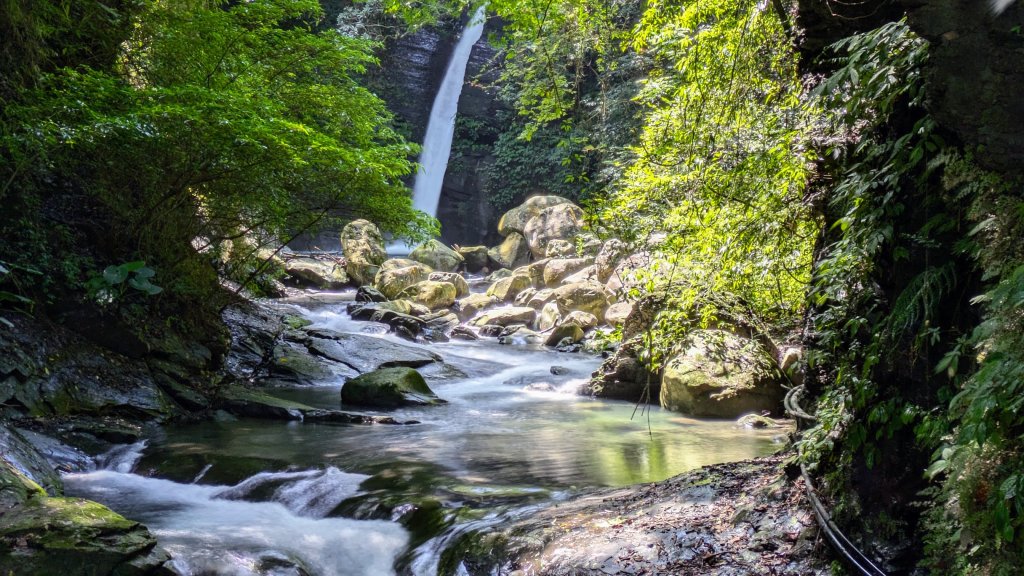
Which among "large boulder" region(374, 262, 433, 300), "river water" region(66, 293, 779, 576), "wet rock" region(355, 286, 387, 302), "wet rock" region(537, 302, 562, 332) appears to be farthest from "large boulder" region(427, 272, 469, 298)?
"river water" region(66, 293, 779, 576)

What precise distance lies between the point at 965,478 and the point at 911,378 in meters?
0.73

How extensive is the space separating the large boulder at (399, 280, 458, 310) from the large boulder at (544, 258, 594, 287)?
2.86 meters

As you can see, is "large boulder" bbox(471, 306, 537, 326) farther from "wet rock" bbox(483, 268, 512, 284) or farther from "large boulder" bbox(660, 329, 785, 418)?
"large boulder" bbox(660, 329, 785, 418)

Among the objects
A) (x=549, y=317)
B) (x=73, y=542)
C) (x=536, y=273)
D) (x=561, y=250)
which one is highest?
(x=561, y=250)

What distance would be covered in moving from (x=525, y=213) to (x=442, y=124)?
7.56 meters

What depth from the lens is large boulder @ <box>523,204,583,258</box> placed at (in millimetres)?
23500

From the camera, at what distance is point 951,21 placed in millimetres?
2602

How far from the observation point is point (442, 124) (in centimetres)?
3059

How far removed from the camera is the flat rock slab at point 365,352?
12.9 meters

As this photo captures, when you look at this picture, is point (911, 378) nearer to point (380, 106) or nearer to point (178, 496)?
point (178, 496)

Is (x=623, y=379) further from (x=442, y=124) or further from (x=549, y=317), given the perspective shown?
(x=442, y=124)

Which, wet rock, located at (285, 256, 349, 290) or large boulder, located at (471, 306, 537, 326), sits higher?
wet rock, located at (285, 256, 349, 290)

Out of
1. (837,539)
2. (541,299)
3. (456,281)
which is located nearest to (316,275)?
(456,281)

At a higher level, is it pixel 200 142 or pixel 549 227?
pixel 549 227
